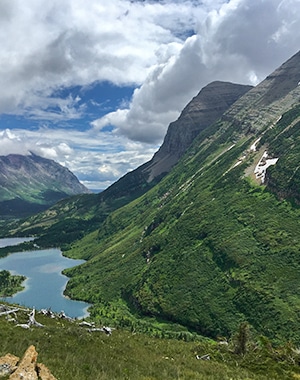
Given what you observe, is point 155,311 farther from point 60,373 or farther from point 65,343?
point 60,373

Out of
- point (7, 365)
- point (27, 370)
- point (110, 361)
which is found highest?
point (7, 365)

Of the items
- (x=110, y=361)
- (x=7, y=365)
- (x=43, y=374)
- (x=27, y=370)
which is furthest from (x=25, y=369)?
(x=110, y=361)

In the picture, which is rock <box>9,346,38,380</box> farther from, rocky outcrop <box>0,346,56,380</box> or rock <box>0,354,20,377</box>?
rock <box>0,354,20,377</box>

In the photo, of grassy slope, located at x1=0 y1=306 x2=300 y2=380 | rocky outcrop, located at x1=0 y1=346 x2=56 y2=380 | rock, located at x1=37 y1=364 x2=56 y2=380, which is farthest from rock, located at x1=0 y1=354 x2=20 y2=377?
grassy slope, located at x1=0 y1=306 x2=300 y2=380

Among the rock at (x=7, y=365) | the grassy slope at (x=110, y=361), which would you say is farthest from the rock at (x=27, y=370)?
the grassy slope at (x=110, y=361)

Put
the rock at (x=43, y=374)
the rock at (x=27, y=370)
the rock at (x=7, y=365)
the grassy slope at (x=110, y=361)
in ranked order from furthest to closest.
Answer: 1. the grassy slope at (x=110, y=361)
2. the rock at (x=7, y=365)
3. the rock at (x=43, y=374)
4. the rock at (x=27, y=370)

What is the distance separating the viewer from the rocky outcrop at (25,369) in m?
24.0

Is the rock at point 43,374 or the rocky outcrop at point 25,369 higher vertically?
the rocky outcrop at point 25,369

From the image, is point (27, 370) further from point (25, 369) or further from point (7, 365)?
point (7, 365)

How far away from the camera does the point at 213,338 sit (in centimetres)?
15238

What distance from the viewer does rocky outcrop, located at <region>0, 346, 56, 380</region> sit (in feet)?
78.6

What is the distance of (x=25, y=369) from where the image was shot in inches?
968

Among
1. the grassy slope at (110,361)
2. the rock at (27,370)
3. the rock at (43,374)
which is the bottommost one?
the grassy slope at (110,361)

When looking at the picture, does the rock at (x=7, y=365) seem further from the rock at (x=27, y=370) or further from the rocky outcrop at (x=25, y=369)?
the rock at (x=27, y=370)
